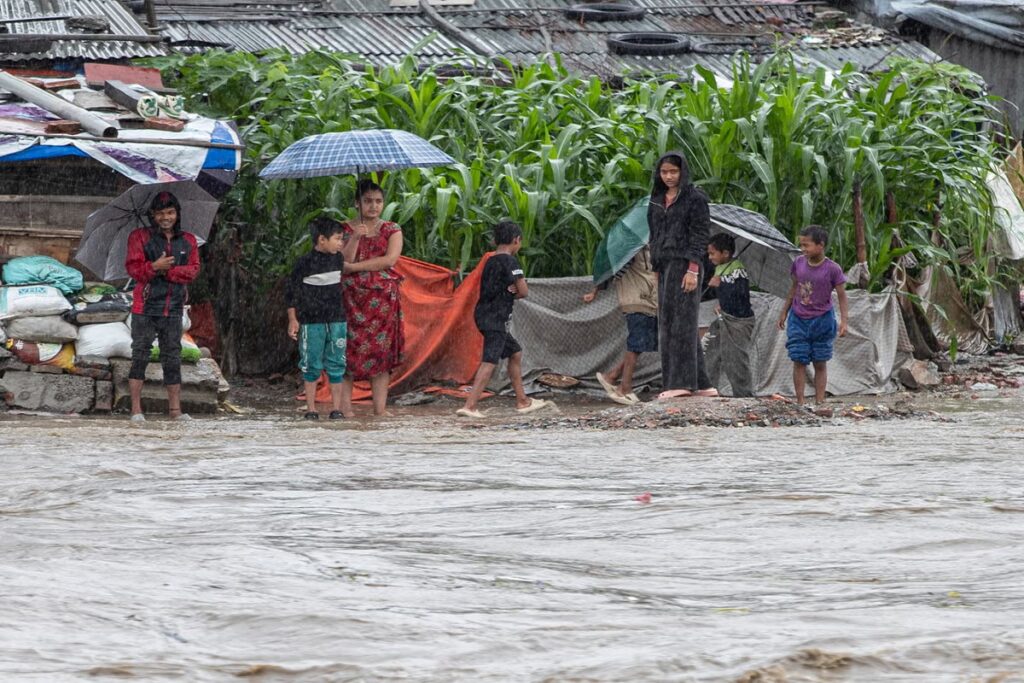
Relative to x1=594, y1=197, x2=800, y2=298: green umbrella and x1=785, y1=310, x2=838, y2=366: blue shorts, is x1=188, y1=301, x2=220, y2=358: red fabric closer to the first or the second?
x1=594, y1=197, x2=800, y2=298: green umbrella

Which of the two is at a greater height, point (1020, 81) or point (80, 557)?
point (1020, 81)

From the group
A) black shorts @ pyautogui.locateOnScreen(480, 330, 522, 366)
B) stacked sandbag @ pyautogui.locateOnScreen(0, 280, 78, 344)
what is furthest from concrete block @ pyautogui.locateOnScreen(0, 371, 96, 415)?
black shorts @ pyautogui.locateOnScreen(480, 330, 522, 366)

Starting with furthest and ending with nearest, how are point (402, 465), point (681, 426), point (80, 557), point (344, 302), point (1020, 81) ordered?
point (1020, 81) < point (344, 302) < point (681, 426) < point (402, 465) < point (80, 557)

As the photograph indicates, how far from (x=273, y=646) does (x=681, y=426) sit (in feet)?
17.6

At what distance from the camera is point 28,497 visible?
671 centimetres

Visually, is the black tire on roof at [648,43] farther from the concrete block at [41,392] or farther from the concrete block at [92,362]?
the concrete block at [41,392]

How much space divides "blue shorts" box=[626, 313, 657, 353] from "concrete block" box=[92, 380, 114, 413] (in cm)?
364

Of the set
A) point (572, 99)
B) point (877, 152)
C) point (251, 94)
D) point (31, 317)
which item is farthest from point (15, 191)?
point (877, 152)

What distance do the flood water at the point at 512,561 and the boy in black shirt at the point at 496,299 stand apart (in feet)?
7.37

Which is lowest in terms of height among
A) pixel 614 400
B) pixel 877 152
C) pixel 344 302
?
pixel 614 400

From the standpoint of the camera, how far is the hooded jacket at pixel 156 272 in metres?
10.3

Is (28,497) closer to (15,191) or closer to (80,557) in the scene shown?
(80,557)

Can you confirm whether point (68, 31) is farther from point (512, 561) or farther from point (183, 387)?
point (512, 561)

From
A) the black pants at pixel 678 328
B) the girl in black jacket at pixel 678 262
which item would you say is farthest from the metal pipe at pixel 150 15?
the black pants at pixel 678 328
